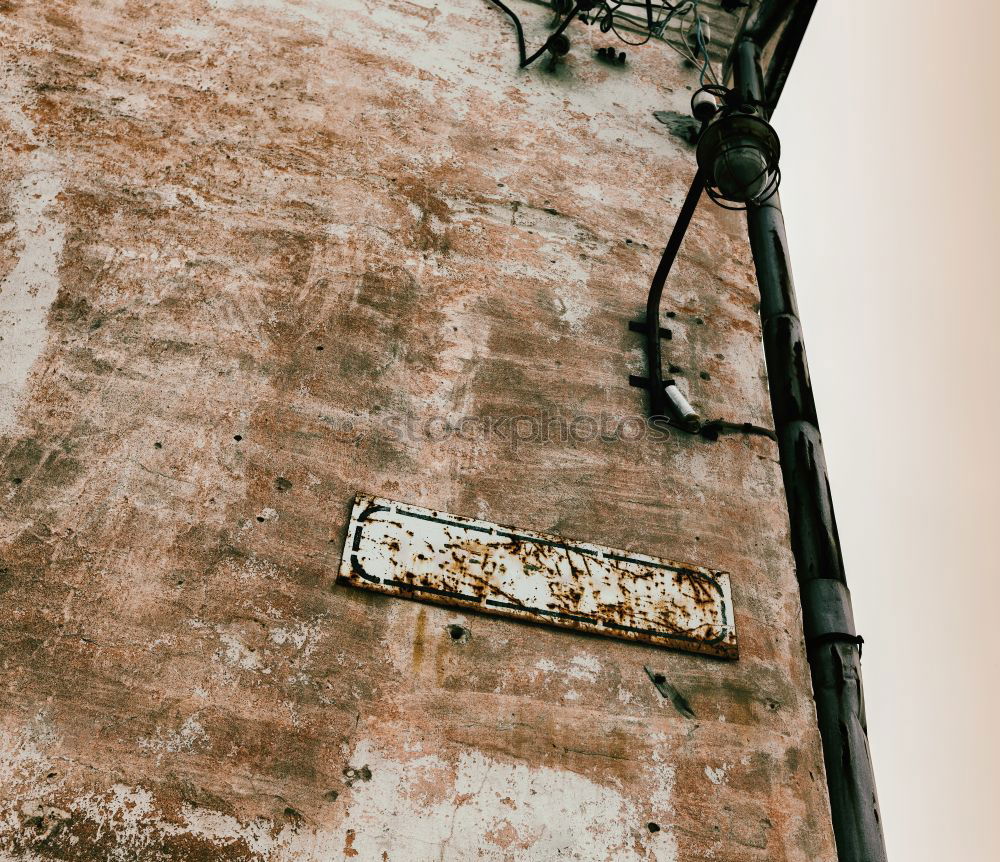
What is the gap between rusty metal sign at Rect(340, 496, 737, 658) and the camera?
2.98m

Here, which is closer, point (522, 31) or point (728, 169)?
point (728, 169)

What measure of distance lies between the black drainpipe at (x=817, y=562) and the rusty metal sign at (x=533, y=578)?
0.51 meters

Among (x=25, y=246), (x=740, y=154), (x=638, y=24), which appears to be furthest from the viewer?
(x=638, y=24)

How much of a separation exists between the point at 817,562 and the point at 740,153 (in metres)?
1.80

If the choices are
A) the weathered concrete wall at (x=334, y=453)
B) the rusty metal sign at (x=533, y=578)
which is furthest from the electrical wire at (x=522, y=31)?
the rusty metal sign at (x=533, y=578)

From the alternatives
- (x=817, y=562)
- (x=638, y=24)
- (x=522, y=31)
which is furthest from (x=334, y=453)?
(x=638, y=24)

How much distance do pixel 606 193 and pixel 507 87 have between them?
1034mm

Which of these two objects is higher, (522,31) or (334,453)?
(522,31)

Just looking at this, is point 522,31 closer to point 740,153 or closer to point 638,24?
point 638,24

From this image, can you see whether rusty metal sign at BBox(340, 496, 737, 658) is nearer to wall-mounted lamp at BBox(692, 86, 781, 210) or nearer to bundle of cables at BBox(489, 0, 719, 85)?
wall-mounted lamp at BBox(692, 86, 781, 210)

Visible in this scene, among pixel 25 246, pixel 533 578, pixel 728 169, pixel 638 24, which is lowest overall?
pixel 533 578

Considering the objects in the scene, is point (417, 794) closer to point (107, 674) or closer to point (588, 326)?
point (107, 674)

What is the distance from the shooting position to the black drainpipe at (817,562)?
9.89ft

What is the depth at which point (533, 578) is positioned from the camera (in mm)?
3072
